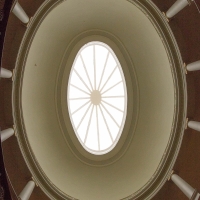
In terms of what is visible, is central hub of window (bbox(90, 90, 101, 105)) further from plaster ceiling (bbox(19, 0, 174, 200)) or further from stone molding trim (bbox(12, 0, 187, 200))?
stone molding trim (bbox(12, 0, 187, 200))

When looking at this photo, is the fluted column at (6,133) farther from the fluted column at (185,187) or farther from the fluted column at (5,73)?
the fluted column at (185,187)

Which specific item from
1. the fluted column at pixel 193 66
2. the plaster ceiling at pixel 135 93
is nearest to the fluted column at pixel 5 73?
the plaster ceiling at pixel 135 93

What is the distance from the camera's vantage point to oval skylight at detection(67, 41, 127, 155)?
523 inches

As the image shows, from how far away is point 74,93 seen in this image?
45.0 feet

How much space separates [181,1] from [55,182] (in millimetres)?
6897

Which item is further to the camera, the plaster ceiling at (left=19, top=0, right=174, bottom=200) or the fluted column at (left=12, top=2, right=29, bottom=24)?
the plaster ceiling at (left=19, top=0, right=174, bottom=200)

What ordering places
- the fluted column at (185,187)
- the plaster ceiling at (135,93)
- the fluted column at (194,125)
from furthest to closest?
the plaster ceiling at (135,93)
the fluted column at (194,125)
the fluted column at (185,187)

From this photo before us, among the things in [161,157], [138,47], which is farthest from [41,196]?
[138,47]

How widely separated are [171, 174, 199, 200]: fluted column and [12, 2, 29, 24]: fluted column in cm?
626

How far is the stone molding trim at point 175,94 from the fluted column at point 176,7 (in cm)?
28

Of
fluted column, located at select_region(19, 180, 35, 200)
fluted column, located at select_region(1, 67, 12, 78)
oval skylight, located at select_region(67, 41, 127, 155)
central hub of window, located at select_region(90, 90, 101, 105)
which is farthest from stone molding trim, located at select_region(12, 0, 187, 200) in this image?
central hub of window, located at select_region(90, 90, 101, 105)

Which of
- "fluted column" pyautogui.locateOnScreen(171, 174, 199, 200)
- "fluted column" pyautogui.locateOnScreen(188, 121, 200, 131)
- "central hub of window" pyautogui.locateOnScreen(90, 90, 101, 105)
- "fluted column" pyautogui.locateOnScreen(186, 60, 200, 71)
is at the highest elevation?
"fluted column" pyautogui.locateOnScreen(186, 60, 200, 71)

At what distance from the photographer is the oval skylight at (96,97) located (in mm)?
13273

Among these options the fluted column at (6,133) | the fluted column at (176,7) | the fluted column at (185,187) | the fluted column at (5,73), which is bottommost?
the fluted column at (6,133)
